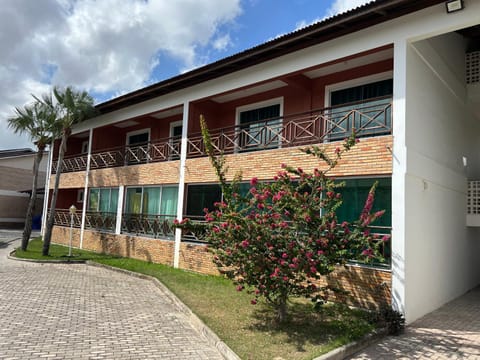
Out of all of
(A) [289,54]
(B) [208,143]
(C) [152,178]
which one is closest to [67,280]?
(C) [152,178]

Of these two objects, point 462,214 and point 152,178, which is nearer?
point 462,214

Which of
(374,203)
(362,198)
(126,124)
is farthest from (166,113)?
(374,203)

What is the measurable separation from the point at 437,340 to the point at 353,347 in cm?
185

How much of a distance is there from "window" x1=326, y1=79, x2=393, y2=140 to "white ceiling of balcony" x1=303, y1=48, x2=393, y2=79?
59 cm

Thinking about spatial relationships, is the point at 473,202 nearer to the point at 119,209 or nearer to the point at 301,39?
the point at 301,39

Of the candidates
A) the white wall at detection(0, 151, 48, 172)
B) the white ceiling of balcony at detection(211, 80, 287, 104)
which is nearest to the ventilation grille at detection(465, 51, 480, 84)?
the white ceiling of balcony at detection(211, 80, 287, 104)

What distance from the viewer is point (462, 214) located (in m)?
11.1

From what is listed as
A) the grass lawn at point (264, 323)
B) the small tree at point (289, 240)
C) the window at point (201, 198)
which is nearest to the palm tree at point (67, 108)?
the window at point (201, 198)

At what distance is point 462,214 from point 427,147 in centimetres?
343

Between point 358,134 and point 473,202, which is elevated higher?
point 358,134

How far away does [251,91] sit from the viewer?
13.4 m

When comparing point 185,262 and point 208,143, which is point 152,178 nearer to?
point 185,262

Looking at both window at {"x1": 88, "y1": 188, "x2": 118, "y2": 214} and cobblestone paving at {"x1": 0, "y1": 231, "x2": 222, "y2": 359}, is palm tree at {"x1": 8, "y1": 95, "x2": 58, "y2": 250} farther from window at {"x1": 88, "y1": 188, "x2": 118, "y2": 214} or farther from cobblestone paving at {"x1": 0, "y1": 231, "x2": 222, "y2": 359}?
cobblestone paving at {"x1": 0, "y1": 231, "x2": 222, "y2": 359}

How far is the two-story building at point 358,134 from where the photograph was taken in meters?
7.95
